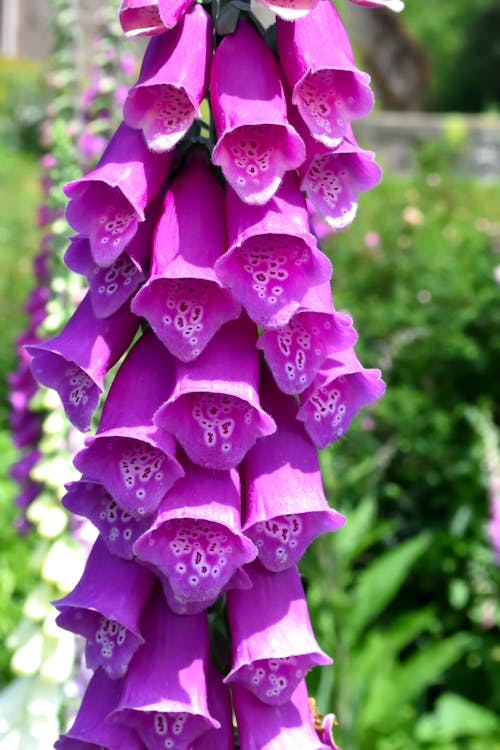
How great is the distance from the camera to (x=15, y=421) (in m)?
2.70

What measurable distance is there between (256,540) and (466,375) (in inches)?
132

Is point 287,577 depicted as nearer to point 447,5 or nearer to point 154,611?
point 154,611

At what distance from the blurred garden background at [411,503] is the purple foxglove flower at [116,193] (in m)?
1.17

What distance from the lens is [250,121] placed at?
3.44 feet

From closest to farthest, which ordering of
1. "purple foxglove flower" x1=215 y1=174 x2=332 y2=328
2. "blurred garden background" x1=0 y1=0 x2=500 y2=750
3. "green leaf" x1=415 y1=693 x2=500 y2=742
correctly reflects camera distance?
1. "purple foxglove flower" x1=215 y1=174 x2=332 y2=328
2. "blurred garden background" x1=0 y1=0 x2=500 y2=750
3. "green leaf" x1=415 y1=693 x2=500 y2=742

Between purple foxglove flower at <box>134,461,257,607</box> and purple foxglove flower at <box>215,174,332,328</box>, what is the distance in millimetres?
206

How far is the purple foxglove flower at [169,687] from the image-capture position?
1.07m

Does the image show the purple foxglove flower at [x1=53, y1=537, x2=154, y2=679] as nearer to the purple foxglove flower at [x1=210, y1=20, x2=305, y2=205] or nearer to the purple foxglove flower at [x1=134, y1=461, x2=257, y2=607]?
the purple foxglove flower at [x1=134, y1=461, x2=257, y2=607]

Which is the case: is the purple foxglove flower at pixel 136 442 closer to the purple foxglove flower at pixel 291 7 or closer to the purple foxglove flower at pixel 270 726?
the purple foxglove flower at pixel 270 726

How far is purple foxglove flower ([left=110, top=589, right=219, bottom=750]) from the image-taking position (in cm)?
107

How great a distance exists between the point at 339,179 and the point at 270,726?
668 millimetres

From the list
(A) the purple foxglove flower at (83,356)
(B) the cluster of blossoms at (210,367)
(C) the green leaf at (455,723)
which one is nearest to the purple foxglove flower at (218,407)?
(B) the cluster of blossoms at (210,367)

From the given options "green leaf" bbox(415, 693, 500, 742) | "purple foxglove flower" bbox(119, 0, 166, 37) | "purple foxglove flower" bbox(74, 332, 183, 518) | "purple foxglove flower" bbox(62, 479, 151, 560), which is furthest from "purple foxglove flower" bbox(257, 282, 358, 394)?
"green leaf" bbox(415, 693, 500, 742)

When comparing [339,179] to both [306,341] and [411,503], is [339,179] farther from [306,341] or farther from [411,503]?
[411,503]
